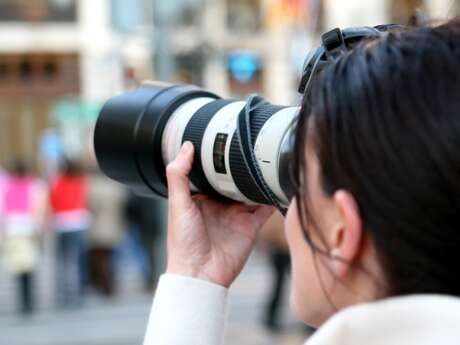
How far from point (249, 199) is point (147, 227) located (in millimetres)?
6728

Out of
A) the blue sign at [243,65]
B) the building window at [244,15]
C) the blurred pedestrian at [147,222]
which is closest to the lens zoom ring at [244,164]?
the blurred pedestrian at [147,222]

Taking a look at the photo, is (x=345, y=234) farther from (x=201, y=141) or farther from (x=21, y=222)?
(x=21, y=222)

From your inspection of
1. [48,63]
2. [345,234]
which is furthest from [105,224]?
[48,63]

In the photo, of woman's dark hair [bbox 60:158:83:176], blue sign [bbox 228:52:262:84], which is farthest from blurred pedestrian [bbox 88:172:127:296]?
blue sign [bbox 228:52:262:84]

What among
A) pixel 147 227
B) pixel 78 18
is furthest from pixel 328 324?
pixel 78 18

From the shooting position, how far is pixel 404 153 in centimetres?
79

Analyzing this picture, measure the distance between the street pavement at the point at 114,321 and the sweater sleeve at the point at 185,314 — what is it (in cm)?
480

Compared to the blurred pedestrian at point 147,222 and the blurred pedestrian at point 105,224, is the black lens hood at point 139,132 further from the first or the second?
the blurred pedestrian at point 147,222

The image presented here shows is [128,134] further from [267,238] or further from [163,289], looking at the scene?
[267,238]

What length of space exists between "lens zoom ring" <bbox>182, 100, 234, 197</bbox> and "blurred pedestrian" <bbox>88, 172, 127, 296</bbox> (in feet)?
19.7

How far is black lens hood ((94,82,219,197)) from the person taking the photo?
1.40 metres

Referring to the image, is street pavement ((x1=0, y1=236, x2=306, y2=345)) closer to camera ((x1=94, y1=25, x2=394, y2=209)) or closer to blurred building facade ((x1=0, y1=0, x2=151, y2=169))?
camera ((x1=94, y1=25, x2=394, y2=209))

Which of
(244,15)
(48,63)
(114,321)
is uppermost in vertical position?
(244,15)

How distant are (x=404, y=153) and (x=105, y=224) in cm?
672
